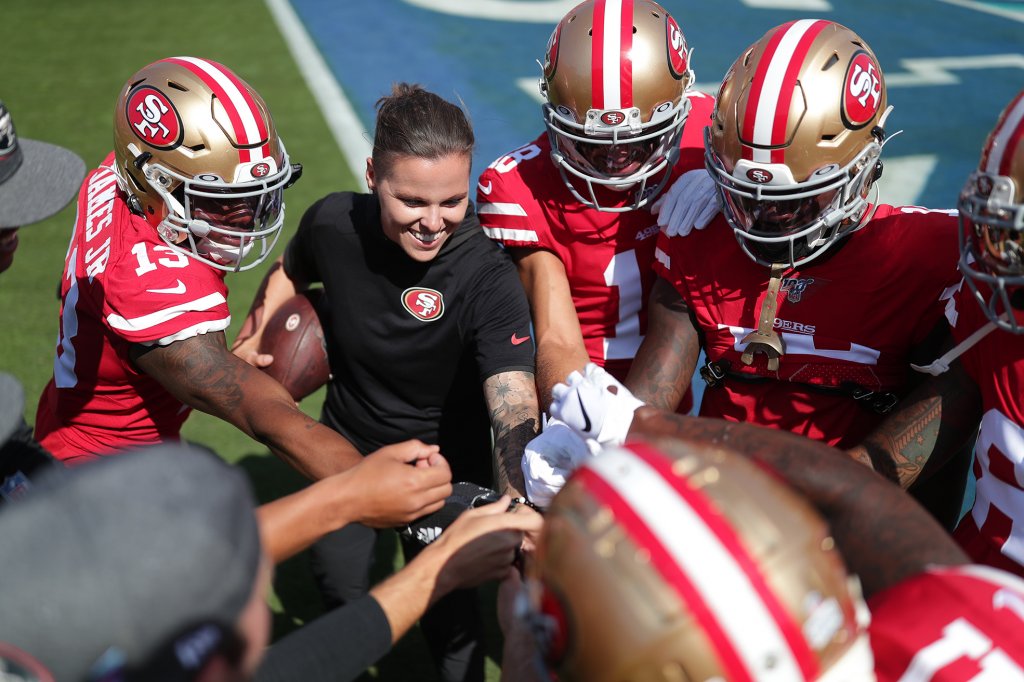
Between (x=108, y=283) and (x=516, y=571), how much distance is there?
161 centimetres

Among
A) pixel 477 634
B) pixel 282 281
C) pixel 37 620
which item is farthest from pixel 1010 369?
pixel 282 281

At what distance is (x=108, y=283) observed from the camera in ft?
9.99

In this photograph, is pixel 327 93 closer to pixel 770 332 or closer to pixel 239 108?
pixel 239 108

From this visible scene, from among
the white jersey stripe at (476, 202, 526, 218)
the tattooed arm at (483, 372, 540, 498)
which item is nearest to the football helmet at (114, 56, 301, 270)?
the white jersey stripe at (476, 202, 526, 218)

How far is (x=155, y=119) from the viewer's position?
3.26m

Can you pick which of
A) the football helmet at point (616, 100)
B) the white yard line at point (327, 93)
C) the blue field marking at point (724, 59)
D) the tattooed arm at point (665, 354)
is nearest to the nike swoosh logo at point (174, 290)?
the football helmet at point (616, 100)

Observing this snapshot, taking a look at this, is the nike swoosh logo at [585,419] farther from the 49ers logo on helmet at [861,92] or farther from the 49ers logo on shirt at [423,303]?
the 49ers logo on helmet at [861,92]

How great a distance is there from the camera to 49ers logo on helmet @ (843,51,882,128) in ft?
9.35

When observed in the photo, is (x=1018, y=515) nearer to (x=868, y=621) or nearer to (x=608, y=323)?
(x=868, y=621)

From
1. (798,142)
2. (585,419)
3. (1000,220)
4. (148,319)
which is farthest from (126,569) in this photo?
(798,142)

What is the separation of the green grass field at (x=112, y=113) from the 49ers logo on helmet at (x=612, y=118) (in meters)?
2.12

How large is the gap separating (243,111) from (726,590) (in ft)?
8.20

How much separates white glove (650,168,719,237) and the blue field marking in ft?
12.6

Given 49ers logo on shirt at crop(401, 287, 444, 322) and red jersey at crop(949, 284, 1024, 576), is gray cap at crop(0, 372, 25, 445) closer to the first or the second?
49ers logo on shirt at crop(401, 287, 444, 322)
